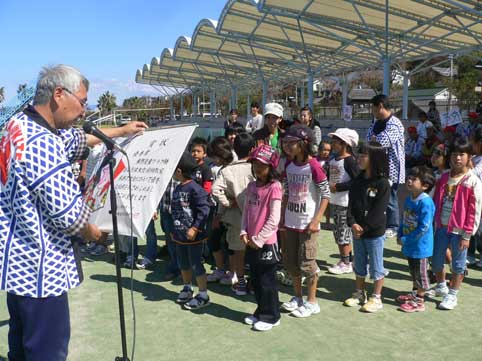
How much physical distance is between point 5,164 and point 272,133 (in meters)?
3.70

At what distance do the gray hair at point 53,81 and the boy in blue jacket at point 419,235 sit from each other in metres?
2.91

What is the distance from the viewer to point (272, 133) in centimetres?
543

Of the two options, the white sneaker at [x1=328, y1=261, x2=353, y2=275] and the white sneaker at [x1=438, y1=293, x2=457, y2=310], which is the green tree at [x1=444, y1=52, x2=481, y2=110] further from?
the white sneaker at [x1=438, y1=293, x2=457, y2=310]

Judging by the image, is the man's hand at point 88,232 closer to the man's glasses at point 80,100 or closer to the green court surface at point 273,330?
the man's glasses at point 80,100

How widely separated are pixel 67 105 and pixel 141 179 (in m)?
1.05

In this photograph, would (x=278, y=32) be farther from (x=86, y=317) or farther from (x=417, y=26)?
(x=86, y=317)

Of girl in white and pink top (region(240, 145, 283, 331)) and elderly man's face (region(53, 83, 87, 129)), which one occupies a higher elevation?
elderly man's face (region(53, 83, 87, 129))

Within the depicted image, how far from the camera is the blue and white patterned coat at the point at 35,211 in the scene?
1.98m

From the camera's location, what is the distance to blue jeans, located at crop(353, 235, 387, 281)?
149 inches

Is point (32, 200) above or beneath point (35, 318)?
above

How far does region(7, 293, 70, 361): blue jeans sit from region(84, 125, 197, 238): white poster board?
2.51 feet

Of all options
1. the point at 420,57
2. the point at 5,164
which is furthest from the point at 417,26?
the point at 5,164

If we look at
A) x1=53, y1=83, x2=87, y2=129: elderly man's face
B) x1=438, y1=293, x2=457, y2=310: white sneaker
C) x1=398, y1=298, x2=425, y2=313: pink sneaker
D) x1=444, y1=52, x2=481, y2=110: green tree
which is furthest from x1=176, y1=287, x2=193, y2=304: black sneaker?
x1=444, y1=52, x2=481, y2=110: green tree

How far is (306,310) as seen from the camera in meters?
3.74
